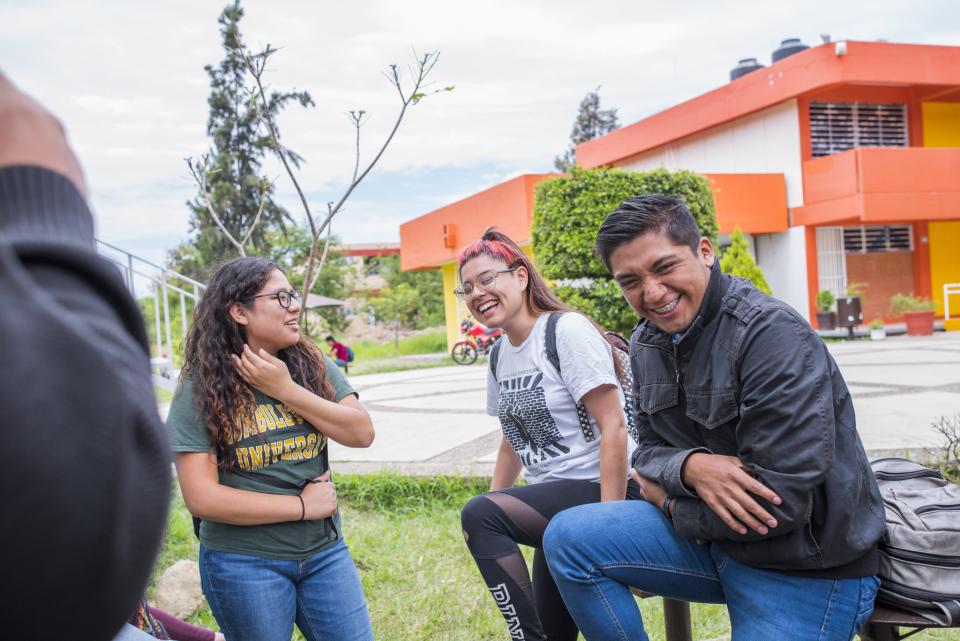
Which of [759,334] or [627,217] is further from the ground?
[627,217]

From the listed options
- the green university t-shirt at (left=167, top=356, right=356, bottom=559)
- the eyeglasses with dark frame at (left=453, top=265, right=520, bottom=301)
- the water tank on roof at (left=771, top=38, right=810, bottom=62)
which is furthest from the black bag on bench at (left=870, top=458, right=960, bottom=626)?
the water tank on roof at (left=771, top=38, right=810, bottom=62)

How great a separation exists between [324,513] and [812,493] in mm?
1408

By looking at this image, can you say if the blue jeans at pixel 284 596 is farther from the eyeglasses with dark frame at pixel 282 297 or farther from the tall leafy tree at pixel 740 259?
the tall leafy tree at pixel 740 259

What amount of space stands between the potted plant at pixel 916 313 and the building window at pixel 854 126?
386cm

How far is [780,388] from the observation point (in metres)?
1.98

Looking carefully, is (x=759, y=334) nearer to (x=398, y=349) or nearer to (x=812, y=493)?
(x=812, y=493)

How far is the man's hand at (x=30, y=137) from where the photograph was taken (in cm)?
67

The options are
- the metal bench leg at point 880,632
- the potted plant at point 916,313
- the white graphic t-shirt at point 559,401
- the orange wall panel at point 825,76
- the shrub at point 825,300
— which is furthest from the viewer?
the shrub at point 825,300

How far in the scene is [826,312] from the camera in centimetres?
1772

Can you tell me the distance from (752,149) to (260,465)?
19.7 meters

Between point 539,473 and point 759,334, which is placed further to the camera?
point 539,473

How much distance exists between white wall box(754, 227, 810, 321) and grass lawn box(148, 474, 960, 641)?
15.0m

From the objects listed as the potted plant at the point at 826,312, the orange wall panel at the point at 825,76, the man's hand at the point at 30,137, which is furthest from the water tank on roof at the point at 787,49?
the man's hand at the point at 30,137

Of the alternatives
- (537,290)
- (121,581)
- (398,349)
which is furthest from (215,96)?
(121,581)
